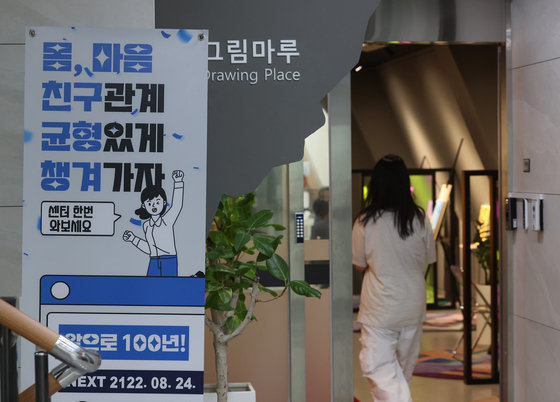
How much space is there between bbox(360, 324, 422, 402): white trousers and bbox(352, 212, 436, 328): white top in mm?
60

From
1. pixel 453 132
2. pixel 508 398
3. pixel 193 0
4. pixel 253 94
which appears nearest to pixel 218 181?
pixel 253 94

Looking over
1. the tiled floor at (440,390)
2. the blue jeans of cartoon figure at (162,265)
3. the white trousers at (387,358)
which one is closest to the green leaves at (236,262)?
the blue jeans of cartoon figure at (162,265)

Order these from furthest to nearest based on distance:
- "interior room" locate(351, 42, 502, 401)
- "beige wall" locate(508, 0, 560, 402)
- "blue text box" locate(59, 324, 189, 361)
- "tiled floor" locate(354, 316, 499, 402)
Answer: "interior room" locate(351, 42, 502, 401) < "tiled floor" locate(354, 316, 499, 402) < "beige wall" locate(508, 0, 560, 402) < "blue text box" locate(59, 324, 189, 361)

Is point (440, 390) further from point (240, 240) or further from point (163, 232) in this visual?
point (163, 232)

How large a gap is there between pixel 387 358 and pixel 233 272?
4.34 ft

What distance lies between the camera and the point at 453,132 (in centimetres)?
609

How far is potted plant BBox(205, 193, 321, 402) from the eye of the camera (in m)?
2.12

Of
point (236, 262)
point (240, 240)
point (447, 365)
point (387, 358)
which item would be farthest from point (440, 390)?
point (240, 240)

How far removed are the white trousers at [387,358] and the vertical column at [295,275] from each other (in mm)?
404

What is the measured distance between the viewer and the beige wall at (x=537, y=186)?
9.02 ft

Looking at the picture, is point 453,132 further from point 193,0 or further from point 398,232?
point 193,0

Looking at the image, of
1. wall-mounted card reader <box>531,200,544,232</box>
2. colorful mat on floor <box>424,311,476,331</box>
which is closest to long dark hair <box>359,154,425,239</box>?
wall-mounted card reader <box>531,200,544,232</box>

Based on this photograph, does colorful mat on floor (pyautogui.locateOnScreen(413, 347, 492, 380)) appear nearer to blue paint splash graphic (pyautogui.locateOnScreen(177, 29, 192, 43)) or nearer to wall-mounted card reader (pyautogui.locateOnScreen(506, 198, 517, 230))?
wall-mounted card reader (pyautogui.locateOnScreen(506, 198, 517, 230))

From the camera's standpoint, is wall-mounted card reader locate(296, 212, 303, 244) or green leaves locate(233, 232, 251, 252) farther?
wall-mounted card reader locate(296, 212, 303, 244)
